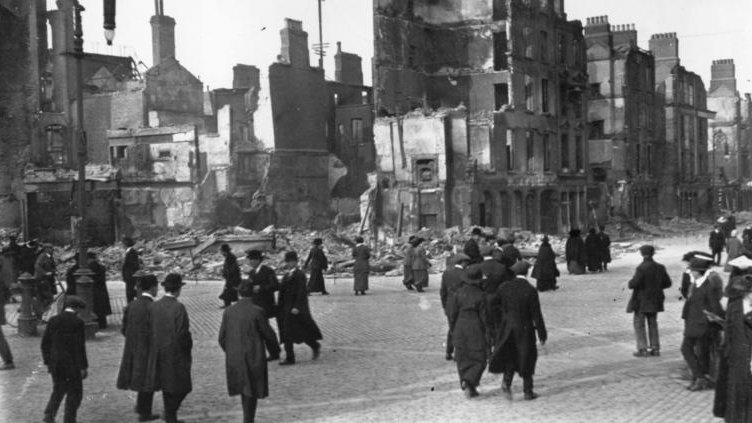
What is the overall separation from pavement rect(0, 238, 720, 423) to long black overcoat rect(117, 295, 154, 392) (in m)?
0.67

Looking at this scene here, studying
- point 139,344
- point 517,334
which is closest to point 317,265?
point 517,334

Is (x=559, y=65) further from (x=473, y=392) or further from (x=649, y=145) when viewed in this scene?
(x=473, y=392)

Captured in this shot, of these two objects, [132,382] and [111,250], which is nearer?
[132,382]

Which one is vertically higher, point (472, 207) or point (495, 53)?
point (495, 53)

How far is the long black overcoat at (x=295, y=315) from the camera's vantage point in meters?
12.6

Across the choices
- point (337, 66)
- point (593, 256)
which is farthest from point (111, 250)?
point (337, 66)

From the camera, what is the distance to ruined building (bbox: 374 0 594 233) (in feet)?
142

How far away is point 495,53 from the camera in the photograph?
46.9 m

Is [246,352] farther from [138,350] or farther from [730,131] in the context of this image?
[730,131]

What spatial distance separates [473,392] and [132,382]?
12.0 ft

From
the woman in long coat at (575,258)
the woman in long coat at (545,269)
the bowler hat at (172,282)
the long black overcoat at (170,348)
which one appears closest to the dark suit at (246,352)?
the long black overcoat at (170,348)

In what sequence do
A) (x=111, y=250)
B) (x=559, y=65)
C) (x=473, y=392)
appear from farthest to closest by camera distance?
(x=559, y=65) < (x=111, y=250) < (x=473, y=392)

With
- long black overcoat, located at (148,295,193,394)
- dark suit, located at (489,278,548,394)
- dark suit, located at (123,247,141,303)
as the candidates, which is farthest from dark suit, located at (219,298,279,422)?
dark suit, located at (123,247,141,303)

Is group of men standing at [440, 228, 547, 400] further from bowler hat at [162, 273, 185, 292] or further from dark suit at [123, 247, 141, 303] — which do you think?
dark suit at [123, 247, 141, 303]
